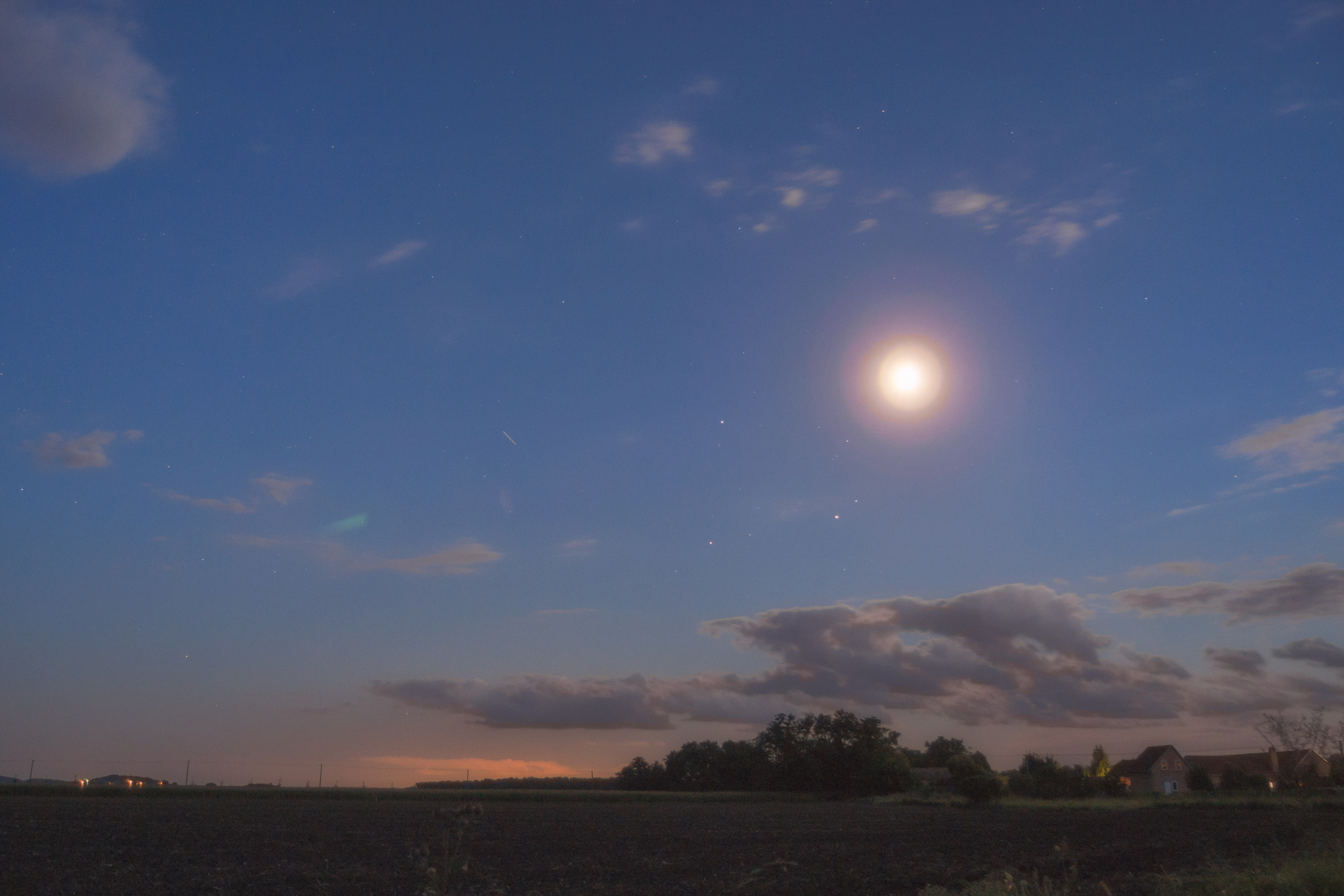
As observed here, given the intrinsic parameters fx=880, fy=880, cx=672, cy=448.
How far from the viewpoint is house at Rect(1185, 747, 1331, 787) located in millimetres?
71562

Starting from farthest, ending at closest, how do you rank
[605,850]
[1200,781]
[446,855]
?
1. [1200,781]
2. [605,850]
3. [446,855]

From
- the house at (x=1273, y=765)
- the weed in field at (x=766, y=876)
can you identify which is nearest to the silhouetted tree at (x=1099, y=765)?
the house at (x=1273, y=765)

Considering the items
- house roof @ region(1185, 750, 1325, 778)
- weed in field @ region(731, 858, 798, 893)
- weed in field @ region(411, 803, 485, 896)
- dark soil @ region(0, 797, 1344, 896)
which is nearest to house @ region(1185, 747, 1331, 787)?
house roof @ region(1185, 750, 1325, 778)

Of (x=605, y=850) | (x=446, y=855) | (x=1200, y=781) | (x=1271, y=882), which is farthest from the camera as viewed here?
(x=1200, y=781)

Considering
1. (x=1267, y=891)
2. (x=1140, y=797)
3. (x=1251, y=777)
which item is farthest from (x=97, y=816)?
(x=1251, y=777)

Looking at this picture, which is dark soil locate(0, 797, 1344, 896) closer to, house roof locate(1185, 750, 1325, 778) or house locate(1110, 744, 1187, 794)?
house roof locate(1185, 750, 1325, 778)

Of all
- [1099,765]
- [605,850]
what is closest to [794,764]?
[1099,765]

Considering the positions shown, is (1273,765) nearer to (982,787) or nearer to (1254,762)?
(1254,762)

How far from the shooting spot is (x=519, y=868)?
21484 mm

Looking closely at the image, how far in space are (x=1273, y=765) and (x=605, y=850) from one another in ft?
267

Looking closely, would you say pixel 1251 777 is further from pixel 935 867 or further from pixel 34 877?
pixel 34 877

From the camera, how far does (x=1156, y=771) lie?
308 ft

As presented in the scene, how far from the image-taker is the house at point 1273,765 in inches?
2817

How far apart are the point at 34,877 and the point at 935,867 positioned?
19.9m
